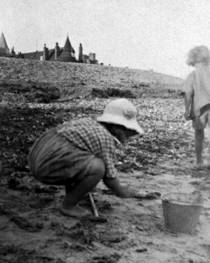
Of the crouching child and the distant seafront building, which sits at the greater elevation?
the distant seafront building

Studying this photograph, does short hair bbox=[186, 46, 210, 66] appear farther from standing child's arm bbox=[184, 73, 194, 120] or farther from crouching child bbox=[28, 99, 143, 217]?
crouching child bbox=[28, 99, 143, 217]

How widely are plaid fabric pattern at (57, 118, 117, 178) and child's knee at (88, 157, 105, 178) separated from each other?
63 mm

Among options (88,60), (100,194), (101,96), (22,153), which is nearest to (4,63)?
(101,96)

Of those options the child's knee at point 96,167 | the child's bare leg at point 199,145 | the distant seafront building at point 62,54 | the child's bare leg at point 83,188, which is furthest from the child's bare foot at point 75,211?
the distant seafront building at point 62,54

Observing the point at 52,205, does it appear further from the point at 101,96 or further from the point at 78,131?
the point at 101,96

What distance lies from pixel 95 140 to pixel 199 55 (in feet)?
10.5

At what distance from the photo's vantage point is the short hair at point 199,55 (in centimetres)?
592

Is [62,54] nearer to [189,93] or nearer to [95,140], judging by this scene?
[189,93]

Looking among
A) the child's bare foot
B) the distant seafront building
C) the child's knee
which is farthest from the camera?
the distant seafront building

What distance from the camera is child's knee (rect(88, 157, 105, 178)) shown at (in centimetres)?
329

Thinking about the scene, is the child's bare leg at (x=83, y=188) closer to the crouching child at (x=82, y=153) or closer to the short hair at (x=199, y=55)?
the crouching child at (x=82, y=153)

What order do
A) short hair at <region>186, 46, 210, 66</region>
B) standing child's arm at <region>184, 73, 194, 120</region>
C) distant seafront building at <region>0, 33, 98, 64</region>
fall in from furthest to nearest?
distant seafront building at <region>0, 33, 98, 64</region> < standing child's arm at <region>184, 73, 194, 120</region> < short hair at <region>186, 46, 210, 66</region>

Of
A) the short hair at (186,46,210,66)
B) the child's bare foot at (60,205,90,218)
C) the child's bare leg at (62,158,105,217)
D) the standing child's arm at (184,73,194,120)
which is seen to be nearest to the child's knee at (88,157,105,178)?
the child's bare leg at (62,158,105,217)

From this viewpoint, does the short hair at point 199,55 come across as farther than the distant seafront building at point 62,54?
No
